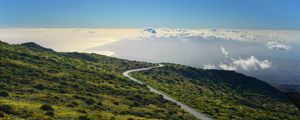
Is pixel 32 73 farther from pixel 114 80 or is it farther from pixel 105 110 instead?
pixel 105 110

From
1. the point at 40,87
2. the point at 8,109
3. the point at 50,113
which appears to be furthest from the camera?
the point at 40,87

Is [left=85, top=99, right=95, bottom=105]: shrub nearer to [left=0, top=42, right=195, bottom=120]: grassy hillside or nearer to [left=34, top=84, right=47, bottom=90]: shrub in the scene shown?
[left=0, top=42, right=195, bottom=120]: grassy hillside

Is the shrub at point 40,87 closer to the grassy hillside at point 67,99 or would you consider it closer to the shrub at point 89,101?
the grassy hillside at point 67,99

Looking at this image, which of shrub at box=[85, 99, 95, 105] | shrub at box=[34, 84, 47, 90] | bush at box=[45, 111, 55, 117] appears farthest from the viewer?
shrub at box=[34, 84, 47, 90]

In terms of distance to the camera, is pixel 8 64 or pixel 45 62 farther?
pixel 45 62

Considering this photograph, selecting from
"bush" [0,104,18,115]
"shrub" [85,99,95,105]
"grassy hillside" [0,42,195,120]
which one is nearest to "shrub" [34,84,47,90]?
"grassy hillside" [0,42,195,120]

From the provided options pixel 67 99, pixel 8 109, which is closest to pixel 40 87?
pixel 67 99

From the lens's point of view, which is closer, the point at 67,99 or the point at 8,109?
the point at 8,109

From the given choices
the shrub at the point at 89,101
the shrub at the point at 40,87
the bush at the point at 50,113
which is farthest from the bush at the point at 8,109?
the shrub at the point at 40,87

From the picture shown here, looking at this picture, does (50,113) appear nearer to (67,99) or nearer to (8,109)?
(8,109)

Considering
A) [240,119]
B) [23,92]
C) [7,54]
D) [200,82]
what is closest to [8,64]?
[7,54]

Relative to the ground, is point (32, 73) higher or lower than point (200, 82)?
higher
